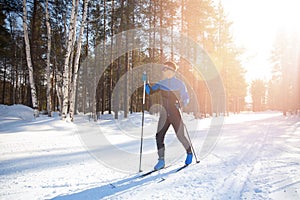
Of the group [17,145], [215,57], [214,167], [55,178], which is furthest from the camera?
[215,57]

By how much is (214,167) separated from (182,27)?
55.4ft

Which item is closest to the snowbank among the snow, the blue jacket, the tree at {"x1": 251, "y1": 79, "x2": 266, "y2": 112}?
the snow

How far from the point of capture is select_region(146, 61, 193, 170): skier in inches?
159

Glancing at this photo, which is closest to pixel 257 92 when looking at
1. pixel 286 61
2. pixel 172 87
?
pixel 286 61

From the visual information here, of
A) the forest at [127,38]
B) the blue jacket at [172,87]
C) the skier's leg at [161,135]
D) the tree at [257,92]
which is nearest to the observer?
the skier's leg at [161,135]

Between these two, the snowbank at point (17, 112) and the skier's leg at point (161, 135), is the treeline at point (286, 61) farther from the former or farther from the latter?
the snowbank at point (17, 112)

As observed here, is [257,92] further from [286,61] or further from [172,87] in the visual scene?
[172,87]

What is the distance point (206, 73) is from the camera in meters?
24.5

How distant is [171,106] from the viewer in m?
4.09

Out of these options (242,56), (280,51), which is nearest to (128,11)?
(242,56)

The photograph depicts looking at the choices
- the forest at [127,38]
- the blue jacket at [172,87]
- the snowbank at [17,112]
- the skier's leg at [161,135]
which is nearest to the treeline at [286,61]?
the forest at [127,38]

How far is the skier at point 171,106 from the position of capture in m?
4.05

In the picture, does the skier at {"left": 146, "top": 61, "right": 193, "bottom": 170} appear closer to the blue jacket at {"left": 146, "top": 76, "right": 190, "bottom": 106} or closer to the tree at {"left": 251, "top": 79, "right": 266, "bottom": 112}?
the blue jacket at {"left": 146, "top": 76, "right": 190, "bottom": 106}

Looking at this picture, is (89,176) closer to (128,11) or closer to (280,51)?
(128,11)
